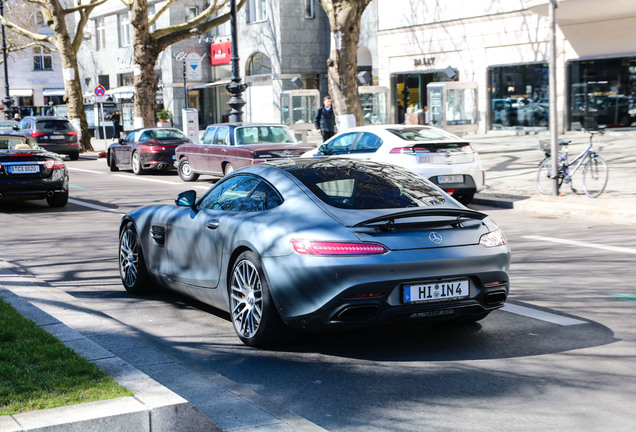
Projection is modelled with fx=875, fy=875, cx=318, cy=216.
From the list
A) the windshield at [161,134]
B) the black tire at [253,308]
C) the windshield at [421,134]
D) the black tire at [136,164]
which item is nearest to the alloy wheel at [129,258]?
the black tire at [253,308]

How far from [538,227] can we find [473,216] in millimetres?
6847

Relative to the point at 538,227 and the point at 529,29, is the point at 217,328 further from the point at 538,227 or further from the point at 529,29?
the point at 529,29

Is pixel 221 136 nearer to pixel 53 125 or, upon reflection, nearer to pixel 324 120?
pixel 324 120

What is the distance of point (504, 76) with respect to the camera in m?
33.3

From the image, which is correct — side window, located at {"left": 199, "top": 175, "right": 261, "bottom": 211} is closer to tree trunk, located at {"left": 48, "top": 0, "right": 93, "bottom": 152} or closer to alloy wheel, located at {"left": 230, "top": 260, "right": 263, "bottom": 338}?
alloy wheel, located at {"left": 230, "top": 260, "right": 263, "bottom": 338}

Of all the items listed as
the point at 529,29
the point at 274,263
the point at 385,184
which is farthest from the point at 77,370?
the point at 529,29

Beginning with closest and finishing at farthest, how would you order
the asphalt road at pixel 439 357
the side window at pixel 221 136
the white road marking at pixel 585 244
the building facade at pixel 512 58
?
the asphalt road at pixel 439 357 < the white road marking at pixel 585 244 < the side window at pixel 221 136 < the building facade at pixel 512 58

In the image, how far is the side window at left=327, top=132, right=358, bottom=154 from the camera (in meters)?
16.3

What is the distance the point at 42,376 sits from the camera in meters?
5.03

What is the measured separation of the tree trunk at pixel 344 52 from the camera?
78.2ft

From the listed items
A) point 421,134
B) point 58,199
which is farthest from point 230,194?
point 58,199

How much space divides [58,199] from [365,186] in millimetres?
11625

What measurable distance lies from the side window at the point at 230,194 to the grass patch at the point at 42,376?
1747mm

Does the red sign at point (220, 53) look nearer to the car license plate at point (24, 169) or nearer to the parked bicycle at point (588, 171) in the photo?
the car license plate at point (24, 169)
